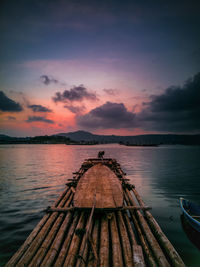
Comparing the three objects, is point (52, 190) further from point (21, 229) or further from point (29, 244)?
point (29, 244)

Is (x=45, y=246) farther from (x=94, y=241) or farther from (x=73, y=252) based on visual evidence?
(x=94, y=241)

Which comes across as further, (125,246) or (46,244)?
(46,244)

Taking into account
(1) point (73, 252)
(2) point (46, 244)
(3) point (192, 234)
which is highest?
(1) point (73, 252)

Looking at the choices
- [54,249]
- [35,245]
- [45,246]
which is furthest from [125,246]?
[35,245]

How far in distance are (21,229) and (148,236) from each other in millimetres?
7510

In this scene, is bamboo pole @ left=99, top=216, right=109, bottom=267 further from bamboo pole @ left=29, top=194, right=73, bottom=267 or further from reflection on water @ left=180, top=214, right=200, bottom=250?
reflection on water @ left=180, top=214, right=200, bottom=250

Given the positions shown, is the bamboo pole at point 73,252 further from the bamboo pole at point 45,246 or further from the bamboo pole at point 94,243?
the bamboo pole at point 45,246

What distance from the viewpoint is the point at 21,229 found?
8.24 metres

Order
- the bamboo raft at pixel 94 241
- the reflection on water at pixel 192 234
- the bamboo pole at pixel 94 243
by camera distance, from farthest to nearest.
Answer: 1. the reflection on water at pixel 192 234
2. the bamboo raft at pixel 94 241
3. the bamboo pole at pixel 94 243

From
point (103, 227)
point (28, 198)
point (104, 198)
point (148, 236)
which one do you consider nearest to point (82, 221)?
point (103, 227)

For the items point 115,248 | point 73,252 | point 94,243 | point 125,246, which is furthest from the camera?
point 94,243

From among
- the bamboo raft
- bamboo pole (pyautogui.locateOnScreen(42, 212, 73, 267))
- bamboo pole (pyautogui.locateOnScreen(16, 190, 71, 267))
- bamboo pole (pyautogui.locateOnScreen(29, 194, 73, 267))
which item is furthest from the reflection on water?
bamboo pole (pyautogui.locateOnScreen(16, 190, 71, 267))

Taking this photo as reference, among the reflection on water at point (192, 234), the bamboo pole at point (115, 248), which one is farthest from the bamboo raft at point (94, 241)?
the reflection on water at point (192, 234)

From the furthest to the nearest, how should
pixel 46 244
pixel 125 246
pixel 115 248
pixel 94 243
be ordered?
pixel 46 244
pixel 94 243
pixel 125 246
pixel 115 248
